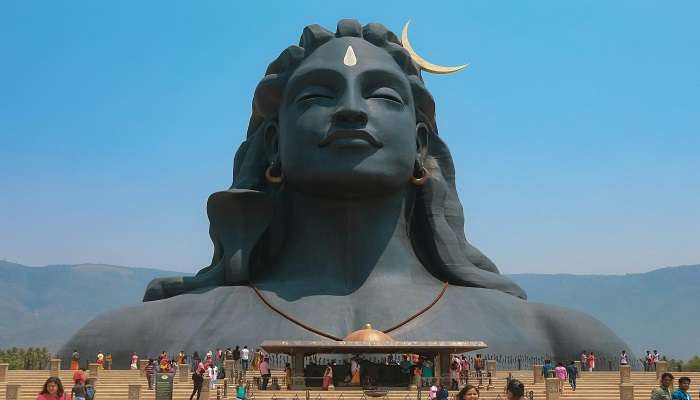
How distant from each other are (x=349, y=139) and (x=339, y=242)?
3580mm

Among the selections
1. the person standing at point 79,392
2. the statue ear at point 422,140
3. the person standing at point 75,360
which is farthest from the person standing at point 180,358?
the person standing at point 79,392

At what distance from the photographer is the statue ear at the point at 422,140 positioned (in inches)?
1305

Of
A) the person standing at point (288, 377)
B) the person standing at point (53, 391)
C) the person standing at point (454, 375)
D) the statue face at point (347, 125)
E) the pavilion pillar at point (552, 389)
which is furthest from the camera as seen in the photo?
the statue face at point (347, 125)

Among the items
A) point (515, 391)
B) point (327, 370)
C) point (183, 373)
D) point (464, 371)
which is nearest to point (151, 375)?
point (183, 373)

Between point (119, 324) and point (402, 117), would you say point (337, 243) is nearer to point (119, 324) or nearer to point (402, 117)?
point (402, 117)

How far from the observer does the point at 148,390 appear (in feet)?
70.6

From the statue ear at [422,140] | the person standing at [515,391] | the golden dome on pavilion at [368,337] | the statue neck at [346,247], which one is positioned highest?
the statue ear at [422,140]

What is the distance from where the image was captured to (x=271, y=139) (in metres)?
33.1

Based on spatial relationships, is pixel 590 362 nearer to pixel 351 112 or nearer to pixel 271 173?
pixel 351 112

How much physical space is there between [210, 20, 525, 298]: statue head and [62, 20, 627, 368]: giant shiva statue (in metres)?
0.05

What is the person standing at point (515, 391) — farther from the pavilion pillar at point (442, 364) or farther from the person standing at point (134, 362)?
the person standing at point (134, 362)

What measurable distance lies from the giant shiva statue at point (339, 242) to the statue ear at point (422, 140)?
0.15ft

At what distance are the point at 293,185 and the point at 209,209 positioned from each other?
3110 mm

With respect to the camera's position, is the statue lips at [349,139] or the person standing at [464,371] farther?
the statue lips at [349,139]
